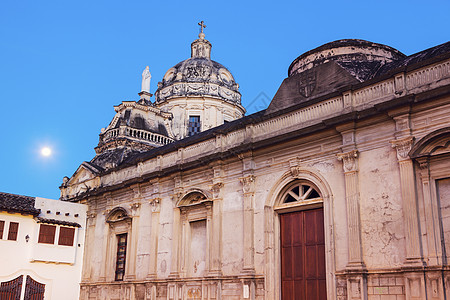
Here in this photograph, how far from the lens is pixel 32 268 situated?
2350cm

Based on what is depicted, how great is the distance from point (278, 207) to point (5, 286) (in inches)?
572

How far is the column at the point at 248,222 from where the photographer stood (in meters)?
16.8

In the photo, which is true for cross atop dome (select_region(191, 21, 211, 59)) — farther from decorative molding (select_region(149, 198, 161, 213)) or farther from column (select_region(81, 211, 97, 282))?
decorative molding (select_region(149, 198, 161, 213))

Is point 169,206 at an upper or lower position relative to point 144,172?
lower

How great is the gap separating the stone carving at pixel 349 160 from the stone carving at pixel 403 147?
140 cm

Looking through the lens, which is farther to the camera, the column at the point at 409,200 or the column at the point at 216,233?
the column at the point at 216,233

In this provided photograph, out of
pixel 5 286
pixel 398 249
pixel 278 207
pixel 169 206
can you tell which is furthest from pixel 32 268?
pixel 398 249

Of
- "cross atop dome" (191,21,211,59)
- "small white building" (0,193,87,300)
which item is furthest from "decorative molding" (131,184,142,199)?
"cross atop dome" (191,21,211,59)

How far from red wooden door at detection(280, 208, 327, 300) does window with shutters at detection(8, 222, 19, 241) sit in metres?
14.2

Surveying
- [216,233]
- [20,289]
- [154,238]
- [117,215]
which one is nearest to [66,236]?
[117,215]

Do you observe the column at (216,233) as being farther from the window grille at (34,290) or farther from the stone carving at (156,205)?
the window grille at (34,290)

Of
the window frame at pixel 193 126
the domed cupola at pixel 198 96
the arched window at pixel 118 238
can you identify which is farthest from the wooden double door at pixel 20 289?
the window frame at pixel 193 126

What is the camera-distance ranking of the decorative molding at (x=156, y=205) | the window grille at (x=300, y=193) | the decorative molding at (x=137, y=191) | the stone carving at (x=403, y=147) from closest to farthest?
the stone carving at (x=403, y=147), the window grille at (x=300, y=193), the decorative molding at (x=156, y=205), the decorative molding at (x=137, y=191)

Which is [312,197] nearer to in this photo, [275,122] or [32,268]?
[275,122]
